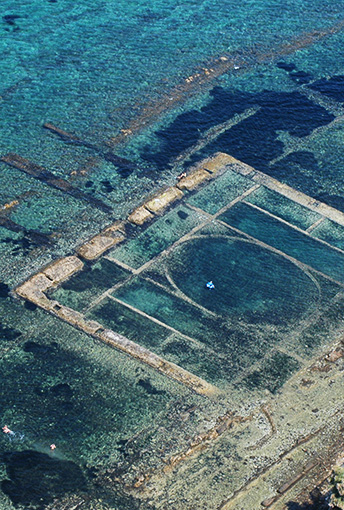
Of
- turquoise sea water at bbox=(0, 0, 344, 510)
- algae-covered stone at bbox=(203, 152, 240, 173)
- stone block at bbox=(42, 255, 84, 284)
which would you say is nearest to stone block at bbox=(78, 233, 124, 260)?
stone block at bbox=(42, 255, 84, 284)

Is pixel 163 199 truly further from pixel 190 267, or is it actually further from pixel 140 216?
pixel 190 267

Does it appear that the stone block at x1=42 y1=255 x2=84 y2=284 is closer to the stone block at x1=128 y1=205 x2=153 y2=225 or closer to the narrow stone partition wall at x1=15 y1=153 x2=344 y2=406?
the narrow stone partition wall at x1=15 y1=153 x2=344 y2=406

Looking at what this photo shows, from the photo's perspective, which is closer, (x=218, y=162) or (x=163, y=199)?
(x=163, y=199)

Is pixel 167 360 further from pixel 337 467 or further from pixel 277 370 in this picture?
pixel 337 467

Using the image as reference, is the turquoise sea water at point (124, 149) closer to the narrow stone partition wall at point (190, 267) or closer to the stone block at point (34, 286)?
the narrow stone partition wall at point (190, 267)

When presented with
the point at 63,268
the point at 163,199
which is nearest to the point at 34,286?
the point at 63,268

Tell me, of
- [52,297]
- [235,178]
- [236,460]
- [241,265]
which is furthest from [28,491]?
[235,178]

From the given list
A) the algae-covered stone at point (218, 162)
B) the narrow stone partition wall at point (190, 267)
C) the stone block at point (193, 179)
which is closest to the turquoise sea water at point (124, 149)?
the narrow stone partition wall at point (190, 267)
